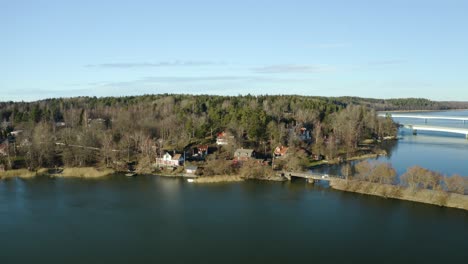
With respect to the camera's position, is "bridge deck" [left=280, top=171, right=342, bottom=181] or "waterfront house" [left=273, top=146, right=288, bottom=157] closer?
"bridge deck" [left=280, top=171, right=342, bottom=181]

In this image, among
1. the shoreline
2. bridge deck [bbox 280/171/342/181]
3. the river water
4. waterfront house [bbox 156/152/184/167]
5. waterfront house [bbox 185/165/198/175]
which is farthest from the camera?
waterfront house [bbox 156/152/184/167]

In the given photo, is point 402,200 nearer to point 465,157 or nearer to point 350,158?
point 350,158

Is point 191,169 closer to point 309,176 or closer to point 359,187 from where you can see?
point 309,176

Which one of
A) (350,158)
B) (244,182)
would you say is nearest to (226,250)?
(244,182)

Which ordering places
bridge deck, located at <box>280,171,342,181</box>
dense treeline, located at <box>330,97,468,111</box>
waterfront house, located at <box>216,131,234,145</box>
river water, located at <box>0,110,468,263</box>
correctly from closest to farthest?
1. river water, located at <box>0,110,468,263</box>
2. bridge deck, located at <box>280,171,342,181</box>
3. waterfront house, located at <box>216,131,234,145</box>
4. dense treeline, located at <box>330,97,468,111</box>

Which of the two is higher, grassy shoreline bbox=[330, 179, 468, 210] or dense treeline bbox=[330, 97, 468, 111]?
dense treeline bbox=[330, 97, 468, 111]

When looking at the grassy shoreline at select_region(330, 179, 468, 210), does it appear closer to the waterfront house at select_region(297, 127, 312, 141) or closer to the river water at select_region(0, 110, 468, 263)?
the river water at select_region(0, 110, 468, 263)

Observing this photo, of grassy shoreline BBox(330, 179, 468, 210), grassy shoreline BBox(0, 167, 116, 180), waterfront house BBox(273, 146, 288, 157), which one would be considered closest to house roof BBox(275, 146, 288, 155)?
waterfront house BBox(273, 146, 288, 157)
